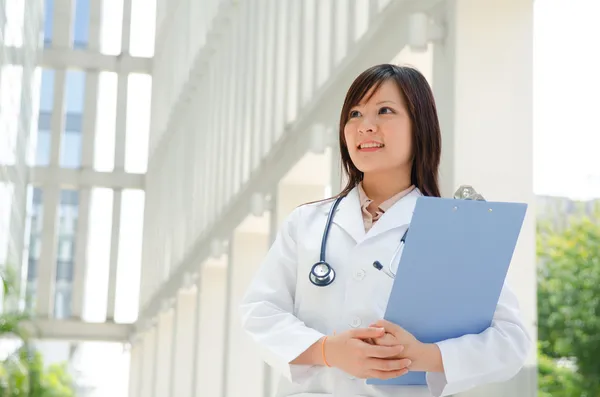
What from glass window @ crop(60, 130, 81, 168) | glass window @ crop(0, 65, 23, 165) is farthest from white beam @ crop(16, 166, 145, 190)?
glass window @ crop(0, 65, 23, 165)

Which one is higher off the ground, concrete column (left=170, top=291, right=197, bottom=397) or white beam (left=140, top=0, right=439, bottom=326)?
white beam (left=140, top=0, right=439, bottom=326)

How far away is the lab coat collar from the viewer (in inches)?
96.0

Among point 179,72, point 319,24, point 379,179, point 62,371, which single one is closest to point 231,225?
point 319,24

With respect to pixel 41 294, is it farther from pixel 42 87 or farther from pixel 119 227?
pixel 42 87

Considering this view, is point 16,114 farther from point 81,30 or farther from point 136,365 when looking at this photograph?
point 136,365

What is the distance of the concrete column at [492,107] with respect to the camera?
12.3 feet

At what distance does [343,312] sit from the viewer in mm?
2391

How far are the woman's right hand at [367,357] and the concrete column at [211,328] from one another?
8.73 meters

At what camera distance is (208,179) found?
37.2 feet

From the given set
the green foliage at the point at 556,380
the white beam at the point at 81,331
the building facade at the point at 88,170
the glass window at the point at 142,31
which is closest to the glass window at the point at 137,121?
the building facade at the point at 88,170

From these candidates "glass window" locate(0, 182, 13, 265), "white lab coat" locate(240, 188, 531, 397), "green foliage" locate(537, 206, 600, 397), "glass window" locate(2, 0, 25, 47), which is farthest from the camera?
"green foliage" locate(537, 206, 600, 397)

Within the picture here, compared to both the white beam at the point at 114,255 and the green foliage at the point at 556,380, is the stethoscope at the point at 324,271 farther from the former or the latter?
the green foliage at the point at 556,380

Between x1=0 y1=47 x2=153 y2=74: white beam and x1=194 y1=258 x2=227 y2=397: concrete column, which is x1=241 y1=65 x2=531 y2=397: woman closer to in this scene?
x1=194 y1=258 x2=227 y2=397: concrete column

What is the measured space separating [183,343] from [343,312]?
1125 centimetres
